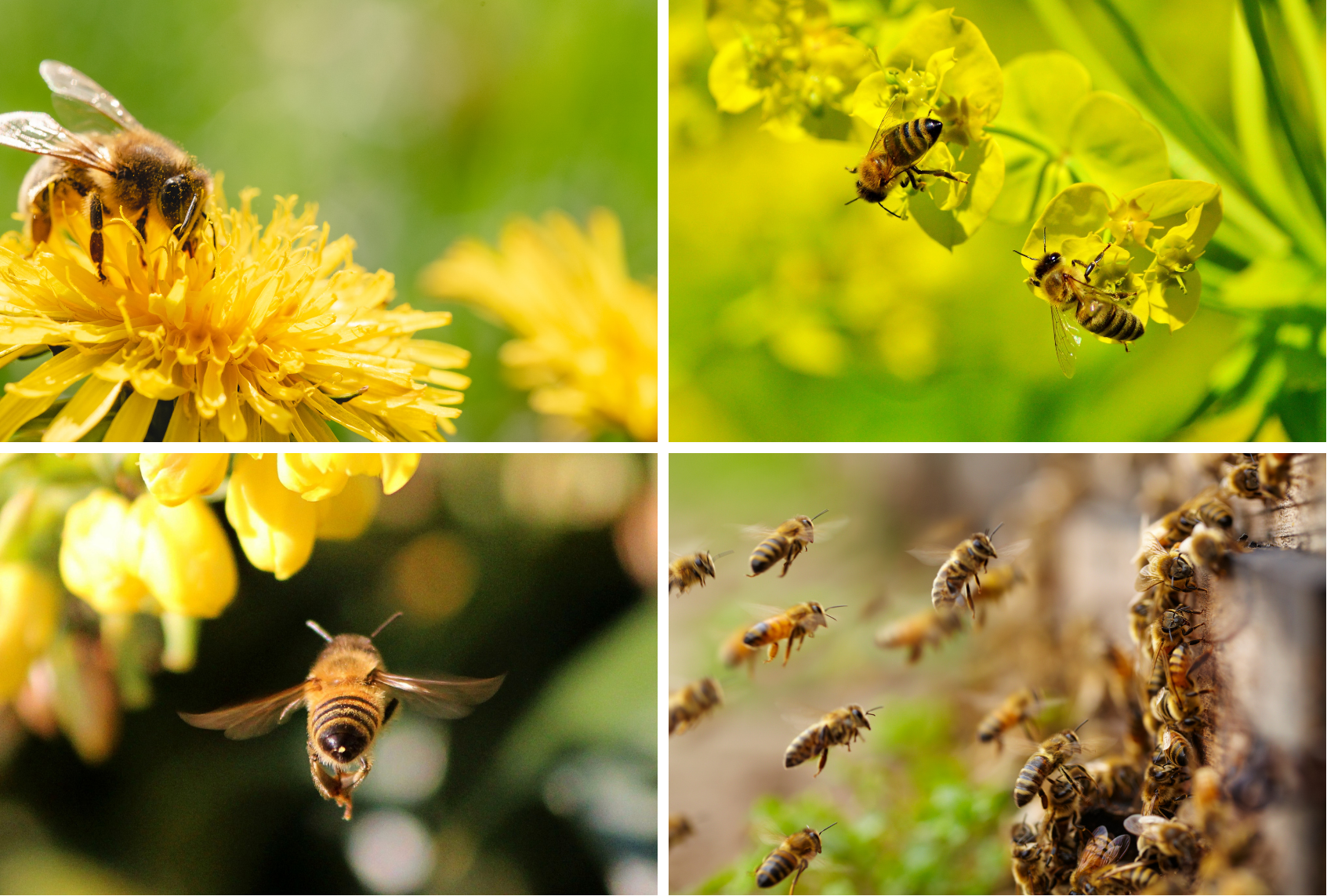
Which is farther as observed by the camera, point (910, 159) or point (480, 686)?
point (480, 686)

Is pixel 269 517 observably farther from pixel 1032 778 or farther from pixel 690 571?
pixel 1032 778

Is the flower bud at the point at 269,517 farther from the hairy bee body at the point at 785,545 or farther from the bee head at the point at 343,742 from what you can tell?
the hairy bee body at the point at 785,545

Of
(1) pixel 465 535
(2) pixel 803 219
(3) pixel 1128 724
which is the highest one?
(2) pixel 803 219

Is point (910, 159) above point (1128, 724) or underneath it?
above

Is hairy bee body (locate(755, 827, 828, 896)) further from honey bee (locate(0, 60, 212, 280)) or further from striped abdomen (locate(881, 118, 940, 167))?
honey bee (locate(0, 60, 212, 280))

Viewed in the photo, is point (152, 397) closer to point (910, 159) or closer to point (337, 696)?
point (337, 696)

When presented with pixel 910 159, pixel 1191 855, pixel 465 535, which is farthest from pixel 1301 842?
pixel 465 535

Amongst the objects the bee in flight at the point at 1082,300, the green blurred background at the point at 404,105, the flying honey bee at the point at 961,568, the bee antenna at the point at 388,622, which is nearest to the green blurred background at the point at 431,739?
the bee antenna at the point at 388,622
